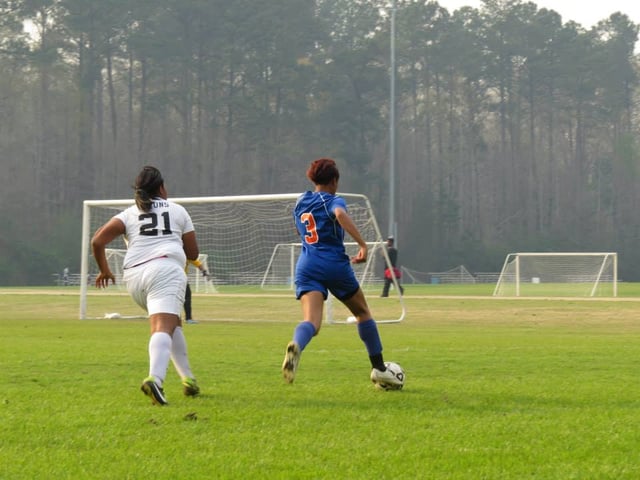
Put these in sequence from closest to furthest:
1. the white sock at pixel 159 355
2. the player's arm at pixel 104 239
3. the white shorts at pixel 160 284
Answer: the white sock at pixel 159 355, the white shorts at pixel 160 284, the player's arm at pixel 104 239

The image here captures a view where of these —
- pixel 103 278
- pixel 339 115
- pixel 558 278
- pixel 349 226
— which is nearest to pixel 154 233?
pixel 103 278

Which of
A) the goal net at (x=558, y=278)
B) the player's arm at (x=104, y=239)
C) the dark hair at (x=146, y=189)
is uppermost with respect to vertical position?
the dark hair at (x=146, y=189)

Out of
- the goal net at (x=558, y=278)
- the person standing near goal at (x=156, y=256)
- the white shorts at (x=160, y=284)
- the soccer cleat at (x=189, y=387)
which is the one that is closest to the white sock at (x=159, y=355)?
the person standing near goal at (x=156, y=256)

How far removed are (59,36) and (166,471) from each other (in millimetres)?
70546

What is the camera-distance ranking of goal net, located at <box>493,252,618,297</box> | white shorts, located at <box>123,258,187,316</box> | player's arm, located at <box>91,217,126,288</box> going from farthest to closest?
goal net, located at <box>493,252,618,297</box>
player's arm, located at <box>91,217,126,288</box>
white shorts, located at <box>123,258,187,316</box>

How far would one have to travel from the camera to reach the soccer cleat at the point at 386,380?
8.53 m

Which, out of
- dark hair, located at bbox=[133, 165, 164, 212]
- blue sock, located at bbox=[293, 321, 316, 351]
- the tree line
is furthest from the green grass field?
the tree line

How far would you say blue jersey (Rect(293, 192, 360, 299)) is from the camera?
Result: 8695 millimetres

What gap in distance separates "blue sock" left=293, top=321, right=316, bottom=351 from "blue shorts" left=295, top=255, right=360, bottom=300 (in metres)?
0.34

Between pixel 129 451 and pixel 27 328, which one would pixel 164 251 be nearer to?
pixel 129 451

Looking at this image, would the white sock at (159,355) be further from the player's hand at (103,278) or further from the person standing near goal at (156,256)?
the player's hand at (103,278)

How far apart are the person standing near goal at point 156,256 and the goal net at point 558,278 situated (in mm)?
32882

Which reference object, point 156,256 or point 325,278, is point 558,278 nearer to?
point 325,278

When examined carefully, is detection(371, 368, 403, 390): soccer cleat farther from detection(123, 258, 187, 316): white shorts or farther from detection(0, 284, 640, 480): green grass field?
detection(123, 258, 187, 316): white shorts
